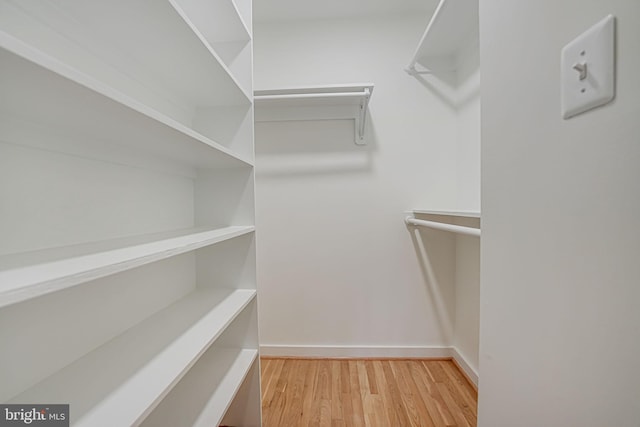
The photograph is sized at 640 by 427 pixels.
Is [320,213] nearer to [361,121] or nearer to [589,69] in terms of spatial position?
[361,121]

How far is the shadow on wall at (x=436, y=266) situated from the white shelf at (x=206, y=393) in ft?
3.87

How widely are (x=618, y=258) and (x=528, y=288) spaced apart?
198mm

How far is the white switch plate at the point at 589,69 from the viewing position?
348mm

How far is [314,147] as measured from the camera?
1.69 m

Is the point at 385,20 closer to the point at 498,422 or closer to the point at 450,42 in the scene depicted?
the point at 450,42

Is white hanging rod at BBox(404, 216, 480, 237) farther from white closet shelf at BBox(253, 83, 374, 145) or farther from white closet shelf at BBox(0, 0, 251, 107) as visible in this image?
white closet shelf at BBox(0, 0, 251, 107)

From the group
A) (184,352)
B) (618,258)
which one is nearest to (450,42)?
(618,258)

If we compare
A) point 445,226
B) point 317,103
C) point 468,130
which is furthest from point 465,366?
point 317,103

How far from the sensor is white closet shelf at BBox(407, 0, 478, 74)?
122 cm

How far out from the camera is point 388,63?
5.46ft

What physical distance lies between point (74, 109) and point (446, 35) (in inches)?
68.6

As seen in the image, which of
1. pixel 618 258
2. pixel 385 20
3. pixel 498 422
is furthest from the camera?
pixel 385 20

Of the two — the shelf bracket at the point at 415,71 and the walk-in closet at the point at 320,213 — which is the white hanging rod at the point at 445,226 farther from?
the shelf bracket at the point at 415,71

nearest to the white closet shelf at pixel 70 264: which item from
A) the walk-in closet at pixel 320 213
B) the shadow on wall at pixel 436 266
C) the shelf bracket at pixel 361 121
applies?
the walk-in closet at pixel 320 213
